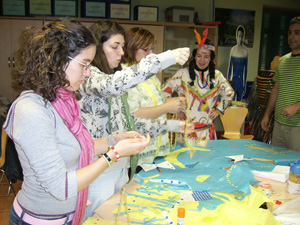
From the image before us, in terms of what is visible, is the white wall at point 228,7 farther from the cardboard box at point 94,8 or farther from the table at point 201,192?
the table at point 201,192

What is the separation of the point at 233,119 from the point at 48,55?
297cm

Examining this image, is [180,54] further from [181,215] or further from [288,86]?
[288,86]

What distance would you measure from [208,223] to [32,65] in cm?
89

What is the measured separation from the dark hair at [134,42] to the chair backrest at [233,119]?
74.7 inches

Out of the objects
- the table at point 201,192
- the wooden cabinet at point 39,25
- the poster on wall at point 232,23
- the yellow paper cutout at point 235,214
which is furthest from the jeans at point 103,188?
the poster on wall at point 232,23

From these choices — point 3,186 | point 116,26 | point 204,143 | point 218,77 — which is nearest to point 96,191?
point 116,26

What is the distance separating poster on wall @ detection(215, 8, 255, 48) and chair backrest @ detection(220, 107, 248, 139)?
212 centimetres

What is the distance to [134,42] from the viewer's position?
76.9 inches

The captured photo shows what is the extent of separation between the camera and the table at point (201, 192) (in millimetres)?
1147

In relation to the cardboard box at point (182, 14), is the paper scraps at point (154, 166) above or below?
below

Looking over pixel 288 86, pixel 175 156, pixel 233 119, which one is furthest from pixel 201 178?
pixel 233 119

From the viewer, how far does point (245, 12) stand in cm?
532

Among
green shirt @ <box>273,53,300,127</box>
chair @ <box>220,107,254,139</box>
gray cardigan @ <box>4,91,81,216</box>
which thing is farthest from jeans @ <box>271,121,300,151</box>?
gray cardigan @ <box>4,91,81,216</box>

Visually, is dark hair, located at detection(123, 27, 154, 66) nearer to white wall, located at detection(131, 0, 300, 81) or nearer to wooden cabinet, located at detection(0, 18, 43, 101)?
wooden cabinet, located at detection(0, 18, 43, 101)
